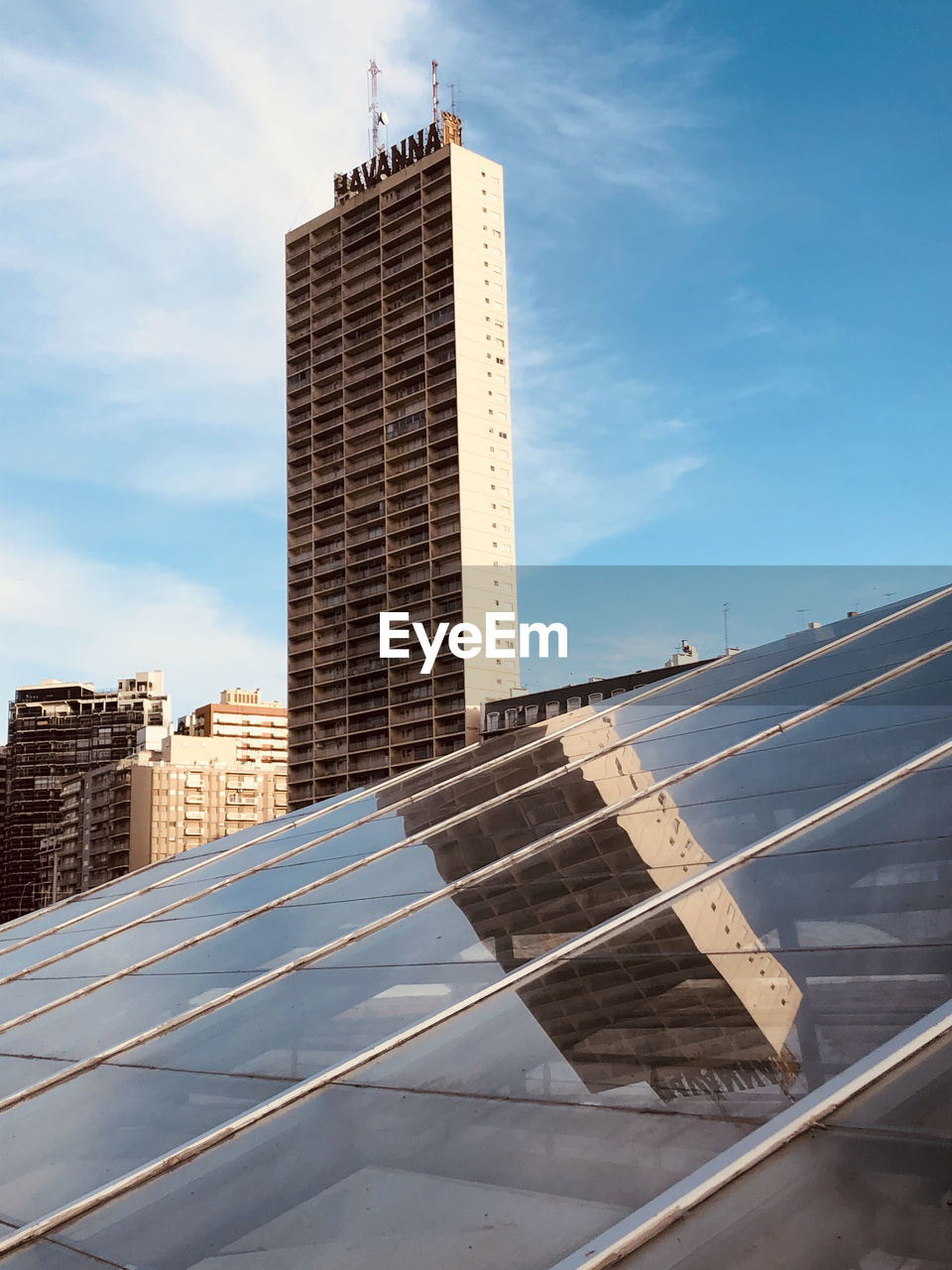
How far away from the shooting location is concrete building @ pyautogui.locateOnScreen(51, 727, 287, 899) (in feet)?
479

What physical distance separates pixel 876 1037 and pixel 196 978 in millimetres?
4118

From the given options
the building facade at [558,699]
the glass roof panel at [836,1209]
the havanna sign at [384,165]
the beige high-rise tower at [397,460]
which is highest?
the havanna sign at [384,165]

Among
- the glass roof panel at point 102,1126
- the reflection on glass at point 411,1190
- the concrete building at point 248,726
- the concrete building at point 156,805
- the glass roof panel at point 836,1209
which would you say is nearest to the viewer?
the glass roof panel at point 836,1209

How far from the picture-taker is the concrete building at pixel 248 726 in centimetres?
18525

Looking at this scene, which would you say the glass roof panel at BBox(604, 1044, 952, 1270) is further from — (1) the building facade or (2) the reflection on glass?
(1) the building facade

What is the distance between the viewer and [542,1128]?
3369 mm

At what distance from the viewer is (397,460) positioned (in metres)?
Result: 113

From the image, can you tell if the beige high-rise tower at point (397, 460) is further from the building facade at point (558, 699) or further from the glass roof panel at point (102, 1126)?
the glass roof panel at point (102, 1126)

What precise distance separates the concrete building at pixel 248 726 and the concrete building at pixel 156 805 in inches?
752

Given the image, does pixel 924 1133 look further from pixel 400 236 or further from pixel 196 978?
pixel 400 236

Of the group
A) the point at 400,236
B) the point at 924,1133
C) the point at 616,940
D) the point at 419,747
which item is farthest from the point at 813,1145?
the point at 400,236

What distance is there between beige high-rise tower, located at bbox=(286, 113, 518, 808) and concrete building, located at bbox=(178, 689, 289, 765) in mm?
71061

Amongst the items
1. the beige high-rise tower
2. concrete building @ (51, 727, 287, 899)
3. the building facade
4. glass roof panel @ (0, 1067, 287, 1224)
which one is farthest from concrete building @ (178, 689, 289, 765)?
glass roof panel @ (0, 1067, 287, 1224)

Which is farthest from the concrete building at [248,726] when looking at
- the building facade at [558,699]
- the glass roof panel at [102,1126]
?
the glass roof panel at [102,1126]
